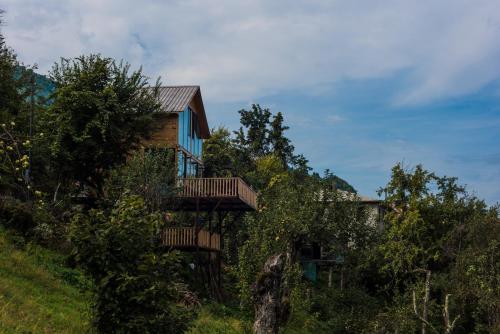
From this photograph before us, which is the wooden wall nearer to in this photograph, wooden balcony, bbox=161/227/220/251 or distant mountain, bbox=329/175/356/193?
wooden balcony, bbox=161/227/220/251

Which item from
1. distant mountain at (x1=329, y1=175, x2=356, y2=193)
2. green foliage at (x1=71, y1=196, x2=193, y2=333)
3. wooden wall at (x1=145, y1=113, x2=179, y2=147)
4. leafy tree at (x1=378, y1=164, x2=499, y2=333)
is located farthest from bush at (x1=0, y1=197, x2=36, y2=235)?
distant mountain at (x1=329, y1=175, x2=356, y2=193)

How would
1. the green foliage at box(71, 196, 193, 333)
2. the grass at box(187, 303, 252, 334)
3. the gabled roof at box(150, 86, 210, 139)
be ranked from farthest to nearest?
the gabled roof at box(150, 86, 210, 139), the grass at box(187, 303, 252, 334), the green foliage at box(71, 196, 193, 333)

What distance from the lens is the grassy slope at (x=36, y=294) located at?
14312mm

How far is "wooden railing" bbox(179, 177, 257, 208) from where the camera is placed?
3266 centimetres

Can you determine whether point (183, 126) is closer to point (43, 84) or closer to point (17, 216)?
point (43, 84)

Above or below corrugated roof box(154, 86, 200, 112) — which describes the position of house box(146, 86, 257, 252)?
below

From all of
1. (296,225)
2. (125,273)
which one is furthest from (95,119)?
(125,273)

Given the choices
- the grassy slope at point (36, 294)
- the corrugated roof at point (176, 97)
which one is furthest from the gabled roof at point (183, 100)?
the grassy slope at point (36, 294)

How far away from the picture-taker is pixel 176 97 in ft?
129

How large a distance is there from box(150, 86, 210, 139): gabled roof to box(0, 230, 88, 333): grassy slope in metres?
15.0

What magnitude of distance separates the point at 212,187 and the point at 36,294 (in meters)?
15.7

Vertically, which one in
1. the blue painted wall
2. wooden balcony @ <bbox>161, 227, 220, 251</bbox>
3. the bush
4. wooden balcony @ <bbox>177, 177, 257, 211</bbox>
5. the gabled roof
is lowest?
wooden balcony @ <bbox>161, 227, 220, 251</bbox>

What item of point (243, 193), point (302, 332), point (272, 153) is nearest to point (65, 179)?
point (243, 193)

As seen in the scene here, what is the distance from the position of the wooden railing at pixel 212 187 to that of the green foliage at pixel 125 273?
20.1 metres
